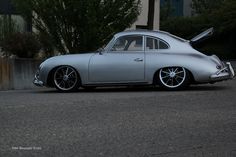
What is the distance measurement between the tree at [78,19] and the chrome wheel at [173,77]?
5250mm

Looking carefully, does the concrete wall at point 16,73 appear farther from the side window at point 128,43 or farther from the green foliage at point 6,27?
the side window at point 128,43

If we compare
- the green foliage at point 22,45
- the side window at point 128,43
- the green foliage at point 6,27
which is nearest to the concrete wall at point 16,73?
the green foliage at point 22,45

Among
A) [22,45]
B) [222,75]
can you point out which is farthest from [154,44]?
[22,45]

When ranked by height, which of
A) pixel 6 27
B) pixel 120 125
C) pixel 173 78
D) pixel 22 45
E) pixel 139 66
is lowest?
pixel 120 125

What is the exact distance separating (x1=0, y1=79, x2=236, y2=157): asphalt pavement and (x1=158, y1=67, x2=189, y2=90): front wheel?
2.52 ft

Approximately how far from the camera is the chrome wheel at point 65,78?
46.3 ft

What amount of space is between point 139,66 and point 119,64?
444 mm

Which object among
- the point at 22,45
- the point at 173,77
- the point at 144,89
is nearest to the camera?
the point at 173,77

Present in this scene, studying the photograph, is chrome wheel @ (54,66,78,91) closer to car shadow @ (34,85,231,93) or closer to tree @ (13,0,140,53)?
car shadow @ (34,85,231,93)

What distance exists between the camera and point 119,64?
13.9 m

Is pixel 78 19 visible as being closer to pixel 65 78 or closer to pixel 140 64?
pixel 65 78

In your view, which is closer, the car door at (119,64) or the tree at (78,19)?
the car door at (119,64)

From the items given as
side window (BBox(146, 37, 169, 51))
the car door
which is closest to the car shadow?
the car door

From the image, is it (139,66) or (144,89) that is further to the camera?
(144,89)
